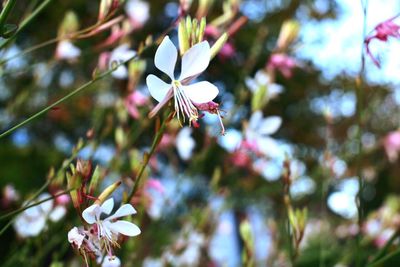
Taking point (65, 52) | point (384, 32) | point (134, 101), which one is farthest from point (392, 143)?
point (384, 32)

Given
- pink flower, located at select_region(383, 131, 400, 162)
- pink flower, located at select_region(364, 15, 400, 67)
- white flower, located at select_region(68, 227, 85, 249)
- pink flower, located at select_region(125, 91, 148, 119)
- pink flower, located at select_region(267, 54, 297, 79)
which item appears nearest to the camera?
white flower, located at select_region(68, 227, 85, 249)

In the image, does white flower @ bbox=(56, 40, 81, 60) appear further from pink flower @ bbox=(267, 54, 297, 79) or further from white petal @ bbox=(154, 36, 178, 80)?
white petal @ bbox=(154, 36, 178, 80)

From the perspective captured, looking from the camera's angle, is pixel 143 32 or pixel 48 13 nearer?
pixel 48 13

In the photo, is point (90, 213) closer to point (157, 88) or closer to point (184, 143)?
point (157, 88)

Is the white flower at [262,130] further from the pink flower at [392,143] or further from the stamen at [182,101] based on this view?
the pink flower at [392,143]

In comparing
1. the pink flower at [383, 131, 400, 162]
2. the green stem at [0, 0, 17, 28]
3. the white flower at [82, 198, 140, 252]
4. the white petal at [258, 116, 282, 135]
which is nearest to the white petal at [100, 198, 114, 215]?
the white flower at [82, 198, 140, 252]

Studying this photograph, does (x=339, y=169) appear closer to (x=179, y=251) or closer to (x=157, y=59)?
(x=179, y=251)

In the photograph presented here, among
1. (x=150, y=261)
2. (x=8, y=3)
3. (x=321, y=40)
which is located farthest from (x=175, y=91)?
(x=321, y=40)

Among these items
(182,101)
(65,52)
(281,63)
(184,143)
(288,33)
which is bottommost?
(184,143)
